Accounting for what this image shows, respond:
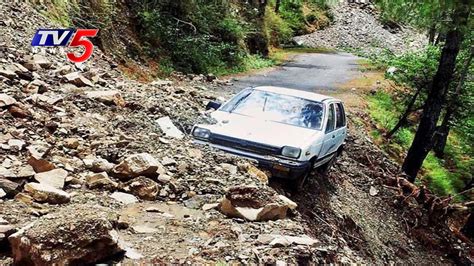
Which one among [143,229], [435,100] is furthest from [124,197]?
[435,100]

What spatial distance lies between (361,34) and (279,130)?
42.7 metres

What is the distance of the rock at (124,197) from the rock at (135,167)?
356 millimetres

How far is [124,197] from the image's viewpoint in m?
5.65

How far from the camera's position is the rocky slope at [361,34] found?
4359cm

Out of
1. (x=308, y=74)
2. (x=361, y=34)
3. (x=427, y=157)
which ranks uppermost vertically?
(x=308, y=74)

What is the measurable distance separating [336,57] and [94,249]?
32078 mm

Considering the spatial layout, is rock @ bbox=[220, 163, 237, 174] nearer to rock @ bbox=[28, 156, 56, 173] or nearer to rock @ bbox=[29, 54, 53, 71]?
rock @ bbox=[28, 156, 56, 173]

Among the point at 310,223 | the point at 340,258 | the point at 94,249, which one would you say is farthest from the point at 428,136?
the point at 94,249

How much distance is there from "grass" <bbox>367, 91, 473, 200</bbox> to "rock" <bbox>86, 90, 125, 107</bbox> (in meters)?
10.6

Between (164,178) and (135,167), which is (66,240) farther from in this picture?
(164,178)

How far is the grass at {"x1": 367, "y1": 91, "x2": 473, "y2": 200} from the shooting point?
58.3 ft

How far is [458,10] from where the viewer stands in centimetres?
1030

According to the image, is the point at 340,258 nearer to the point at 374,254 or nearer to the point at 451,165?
the point at 374,254

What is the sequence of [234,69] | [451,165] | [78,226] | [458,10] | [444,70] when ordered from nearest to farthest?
[78,226], [458,10], [444,70], [451,165], [234,69]
